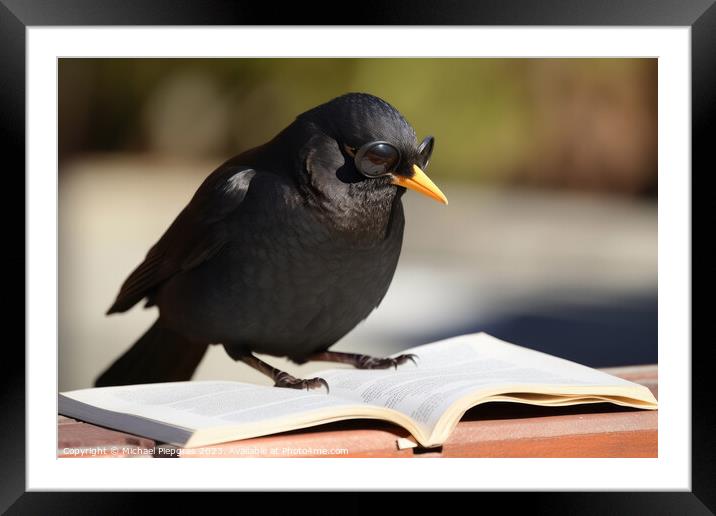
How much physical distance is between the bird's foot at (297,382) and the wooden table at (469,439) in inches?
6.8

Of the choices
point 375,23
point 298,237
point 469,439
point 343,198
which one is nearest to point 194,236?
point 298,237

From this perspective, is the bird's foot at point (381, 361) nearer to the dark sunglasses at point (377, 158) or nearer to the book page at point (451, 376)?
the book page at point (451, 376)

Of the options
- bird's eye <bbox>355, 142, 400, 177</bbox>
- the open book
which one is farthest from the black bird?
the open book

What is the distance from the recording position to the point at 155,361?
2.31 meters

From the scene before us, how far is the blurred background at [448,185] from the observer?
2.13 m

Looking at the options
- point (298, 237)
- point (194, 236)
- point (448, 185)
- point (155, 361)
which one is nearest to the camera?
point (298, 237)

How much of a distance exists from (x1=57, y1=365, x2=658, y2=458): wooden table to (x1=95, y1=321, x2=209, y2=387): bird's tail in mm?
439

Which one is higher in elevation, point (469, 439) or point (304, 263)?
point (304, 263)

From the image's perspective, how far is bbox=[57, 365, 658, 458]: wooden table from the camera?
5.61 ft

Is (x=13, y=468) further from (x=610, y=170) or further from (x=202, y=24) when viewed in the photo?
(x=610, y=170)

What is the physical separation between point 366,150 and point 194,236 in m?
0.49

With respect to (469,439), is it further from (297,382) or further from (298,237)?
(298,237)

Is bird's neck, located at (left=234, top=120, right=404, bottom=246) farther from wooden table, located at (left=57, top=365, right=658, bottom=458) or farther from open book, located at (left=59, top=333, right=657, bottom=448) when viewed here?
wooden table, located at (left=57, top=365, right=658, bottom=458)

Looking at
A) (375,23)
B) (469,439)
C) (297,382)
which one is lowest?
(469,439)
